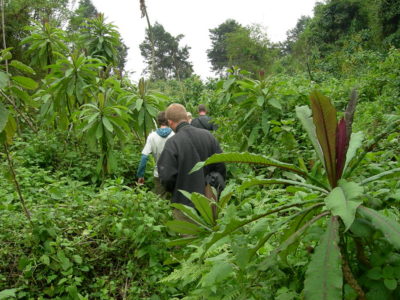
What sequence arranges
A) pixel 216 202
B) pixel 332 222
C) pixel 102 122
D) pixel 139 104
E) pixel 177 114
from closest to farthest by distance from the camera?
pixel 332 222 < pixel 216 202 < pixel 177 114 < pixel 102 122 < pixel 139 104

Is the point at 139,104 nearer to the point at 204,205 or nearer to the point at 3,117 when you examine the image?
the point at 3,117

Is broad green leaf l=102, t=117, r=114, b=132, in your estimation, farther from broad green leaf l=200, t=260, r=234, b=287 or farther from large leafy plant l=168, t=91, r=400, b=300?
broad green leaf l=200, t=260, r=234, b=287

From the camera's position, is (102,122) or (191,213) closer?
(191,213)

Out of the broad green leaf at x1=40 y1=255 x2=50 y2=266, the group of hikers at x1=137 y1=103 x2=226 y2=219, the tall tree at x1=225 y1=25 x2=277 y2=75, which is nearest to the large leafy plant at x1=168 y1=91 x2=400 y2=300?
the broad green leaf at x1=40 y1=255 x2=50 y2=266

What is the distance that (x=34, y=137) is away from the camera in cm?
748

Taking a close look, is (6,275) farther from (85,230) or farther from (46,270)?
(85,230)

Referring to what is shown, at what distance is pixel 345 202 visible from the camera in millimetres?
1049

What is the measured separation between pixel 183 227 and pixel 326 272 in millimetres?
1215

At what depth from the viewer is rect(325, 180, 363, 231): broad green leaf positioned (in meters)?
0.98

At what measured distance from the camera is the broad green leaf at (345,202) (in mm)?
977

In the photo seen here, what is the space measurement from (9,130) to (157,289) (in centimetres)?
214

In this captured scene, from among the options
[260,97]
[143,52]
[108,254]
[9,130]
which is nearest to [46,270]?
[108,254]

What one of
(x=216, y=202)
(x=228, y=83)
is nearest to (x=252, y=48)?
(x=228, y=83)

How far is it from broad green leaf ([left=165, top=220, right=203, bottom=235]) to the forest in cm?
1
